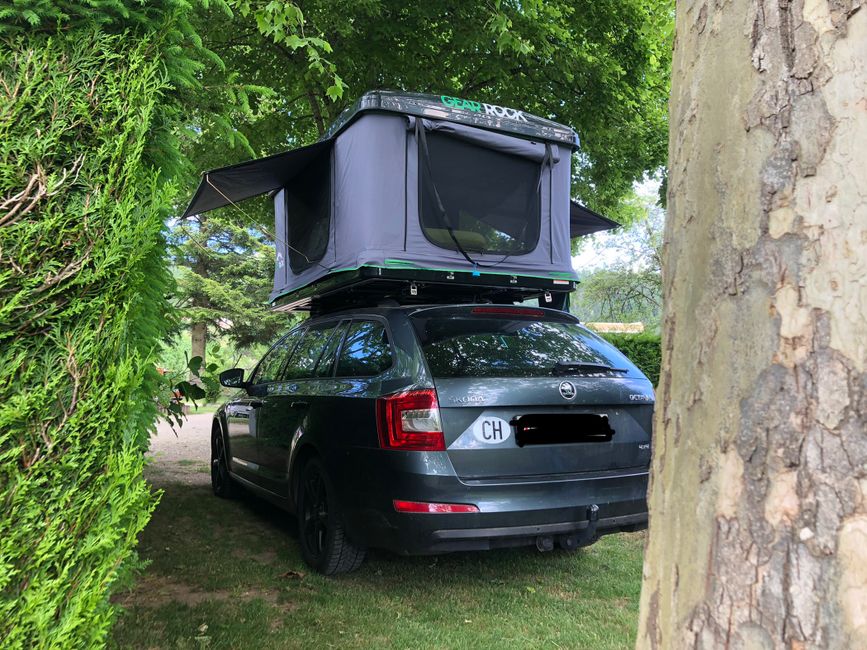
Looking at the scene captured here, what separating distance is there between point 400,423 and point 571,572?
5.76 ft

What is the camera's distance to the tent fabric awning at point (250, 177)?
18.7ft

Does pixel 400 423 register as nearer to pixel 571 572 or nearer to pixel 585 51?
pixel 571 572

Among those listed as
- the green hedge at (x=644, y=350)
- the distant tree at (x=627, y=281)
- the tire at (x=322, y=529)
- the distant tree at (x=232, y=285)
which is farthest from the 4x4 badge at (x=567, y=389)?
the distant tree at (x=627, y=281)

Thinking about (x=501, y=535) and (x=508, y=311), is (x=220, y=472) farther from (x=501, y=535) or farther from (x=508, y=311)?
(x=501, y=535)

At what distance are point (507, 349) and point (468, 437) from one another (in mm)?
633

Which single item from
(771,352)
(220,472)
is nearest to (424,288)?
(220,472)

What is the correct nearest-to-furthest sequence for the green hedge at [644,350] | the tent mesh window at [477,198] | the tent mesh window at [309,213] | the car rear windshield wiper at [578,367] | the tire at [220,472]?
the car rear windshield wiper at [578,367] < the tent mesh window at [477,198] < the tent mesh window at [309,213] < the tire at [220,472] < the green hedge at [644,350]

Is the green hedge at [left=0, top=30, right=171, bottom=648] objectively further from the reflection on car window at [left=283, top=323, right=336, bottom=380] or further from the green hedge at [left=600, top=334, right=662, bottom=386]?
the green hedge at [left=600, top=334, right=662, bottom=386]

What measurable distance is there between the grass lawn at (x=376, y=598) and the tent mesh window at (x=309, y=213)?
2.48m

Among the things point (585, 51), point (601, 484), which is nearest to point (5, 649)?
point (601, 484)

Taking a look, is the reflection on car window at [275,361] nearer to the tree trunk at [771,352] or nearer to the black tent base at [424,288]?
the black tent base at [424,288]

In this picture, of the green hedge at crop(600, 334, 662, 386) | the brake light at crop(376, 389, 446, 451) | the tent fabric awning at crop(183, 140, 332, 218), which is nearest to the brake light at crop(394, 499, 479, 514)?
the brake light at crop(376, 389, 446, 451)

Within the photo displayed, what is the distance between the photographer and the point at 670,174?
157cm

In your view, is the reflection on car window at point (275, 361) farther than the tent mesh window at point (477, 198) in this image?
Yes
